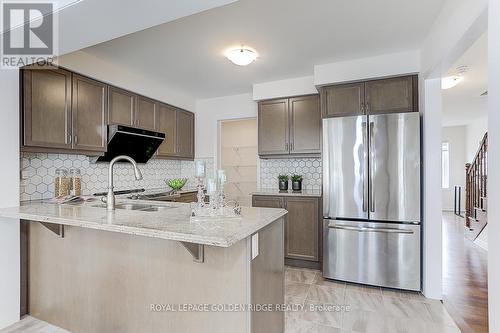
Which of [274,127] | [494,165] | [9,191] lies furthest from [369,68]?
[9,191]

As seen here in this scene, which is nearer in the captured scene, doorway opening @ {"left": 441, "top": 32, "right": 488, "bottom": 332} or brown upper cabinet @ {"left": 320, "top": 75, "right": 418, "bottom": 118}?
doorway opening @ {"left": 441, "top": 32, "right": 488, "bottom": 332}

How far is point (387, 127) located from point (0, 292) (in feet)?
12.4

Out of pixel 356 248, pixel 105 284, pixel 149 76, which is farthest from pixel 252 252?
pixel 149 76

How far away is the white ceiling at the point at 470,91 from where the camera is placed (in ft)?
9.98

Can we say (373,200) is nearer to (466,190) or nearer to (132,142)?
(132,142)

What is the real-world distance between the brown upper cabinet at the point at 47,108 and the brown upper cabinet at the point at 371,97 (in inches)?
113

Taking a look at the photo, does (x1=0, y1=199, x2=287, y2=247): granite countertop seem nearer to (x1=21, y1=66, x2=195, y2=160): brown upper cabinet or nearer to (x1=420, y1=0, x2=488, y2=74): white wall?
(x1=21, y1=66, x2=195, y2=160): brown upper cabinet

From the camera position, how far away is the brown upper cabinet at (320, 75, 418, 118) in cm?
292

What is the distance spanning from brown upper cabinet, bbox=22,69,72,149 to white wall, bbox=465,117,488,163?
8.52 meters

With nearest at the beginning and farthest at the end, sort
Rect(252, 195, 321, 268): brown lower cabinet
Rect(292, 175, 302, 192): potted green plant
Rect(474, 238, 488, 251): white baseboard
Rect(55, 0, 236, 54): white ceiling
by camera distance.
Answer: Rect(55, 0, 236, 54): white ceiling < Rect(252, 195, 321, 268): brown lower cabinet < Rect(292, 175, 302, 192): potted green plant < Rect(474, 238, 488, 251): white baseboard

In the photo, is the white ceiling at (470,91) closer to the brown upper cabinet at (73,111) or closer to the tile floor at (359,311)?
the tile floor at (359,311)

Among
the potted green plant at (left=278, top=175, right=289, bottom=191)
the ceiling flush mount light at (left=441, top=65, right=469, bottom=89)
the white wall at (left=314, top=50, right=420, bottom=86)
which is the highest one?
the ceiling flush mount light at (left=441, top=65, right=469, bottom=89)

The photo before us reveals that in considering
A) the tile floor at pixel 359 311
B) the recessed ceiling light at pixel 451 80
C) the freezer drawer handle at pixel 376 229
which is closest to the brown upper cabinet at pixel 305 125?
the freezer drawer handle at pixel 376 229

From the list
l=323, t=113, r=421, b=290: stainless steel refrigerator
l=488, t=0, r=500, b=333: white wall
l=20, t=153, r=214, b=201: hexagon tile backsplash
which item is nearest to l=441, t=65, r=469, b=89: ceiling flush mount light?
l=323, t=113, r=421, b=290: stainless steel refrigerator
